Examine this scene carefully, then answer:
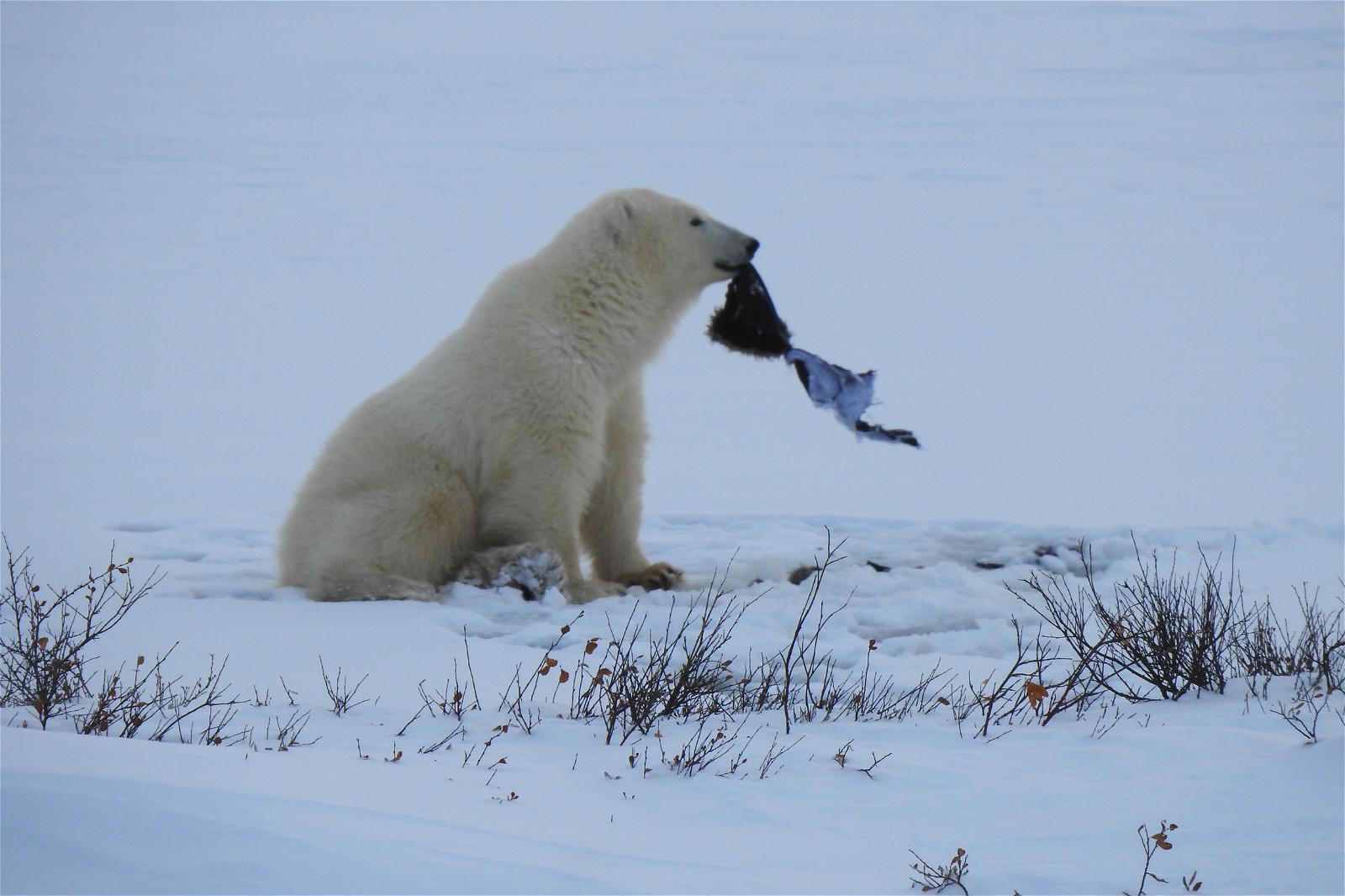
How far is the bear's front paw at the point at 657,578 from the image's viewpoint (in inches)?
222

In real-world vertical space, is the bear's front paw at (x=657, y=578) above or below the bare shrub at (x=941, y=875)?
above

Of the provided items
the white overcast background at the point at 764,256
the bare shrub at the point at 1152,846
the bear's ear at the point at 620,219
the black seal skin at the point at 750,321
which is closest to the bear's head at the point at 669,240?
the bear's ear at the point at 620,219

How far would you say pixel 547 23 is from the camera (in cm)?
6869

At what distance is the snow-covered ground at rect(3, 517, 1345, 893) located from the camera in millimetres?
1964

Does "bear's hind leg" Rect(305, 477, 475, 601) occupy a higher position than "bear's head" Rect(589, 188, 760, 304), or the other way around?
"bear's head" Rect(589, 188, 760, 304)

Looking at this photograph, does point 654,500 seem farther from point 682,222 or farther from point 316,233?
point 316,233

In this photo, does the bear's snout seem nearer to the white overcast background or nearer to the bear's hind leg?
the white overcast background

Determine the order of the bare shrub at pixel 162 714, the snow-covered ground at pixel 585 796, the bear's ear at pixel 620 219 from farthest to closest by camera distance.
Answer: the bear's ear at pixel 620 219, the bare shrub at pixel 162 714, the snow-covered ground at pixel 585 796

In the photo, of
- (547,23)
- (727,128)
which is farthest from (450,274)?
(547,23)

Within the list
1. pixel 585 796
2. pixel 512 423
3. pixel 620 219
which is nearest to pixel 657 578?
pixel 512 423

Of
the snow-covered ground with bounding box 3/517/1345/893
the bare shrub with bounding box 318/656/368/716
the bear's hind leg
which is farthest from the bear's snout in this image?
the bare shrub with bounding box 318/656/368/716

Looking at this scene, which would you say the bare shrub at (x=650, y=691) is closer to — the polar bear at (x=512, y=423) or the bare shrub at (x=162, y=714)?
the bare shrub at (x=162, y=714)

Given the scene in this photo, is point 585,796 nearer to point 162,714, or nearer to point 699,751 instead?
point 699,751

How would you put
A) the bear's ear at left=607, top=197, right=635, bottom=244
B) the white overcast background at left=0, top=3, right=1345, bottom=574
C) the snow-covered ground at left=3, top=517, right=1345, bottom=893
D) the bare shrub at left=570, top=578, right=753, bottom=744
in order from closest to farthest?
1. the snow-covered ground at left=3, top=517, right=1345, bottom=893
2. the bare shrub at left=570, top=578, right=753, bottom=744
3. the bear's ear at left=607, top=197, right=635, bottom=244
4. the white overcast background at left=0, top=3, right=1345, bottom=574
